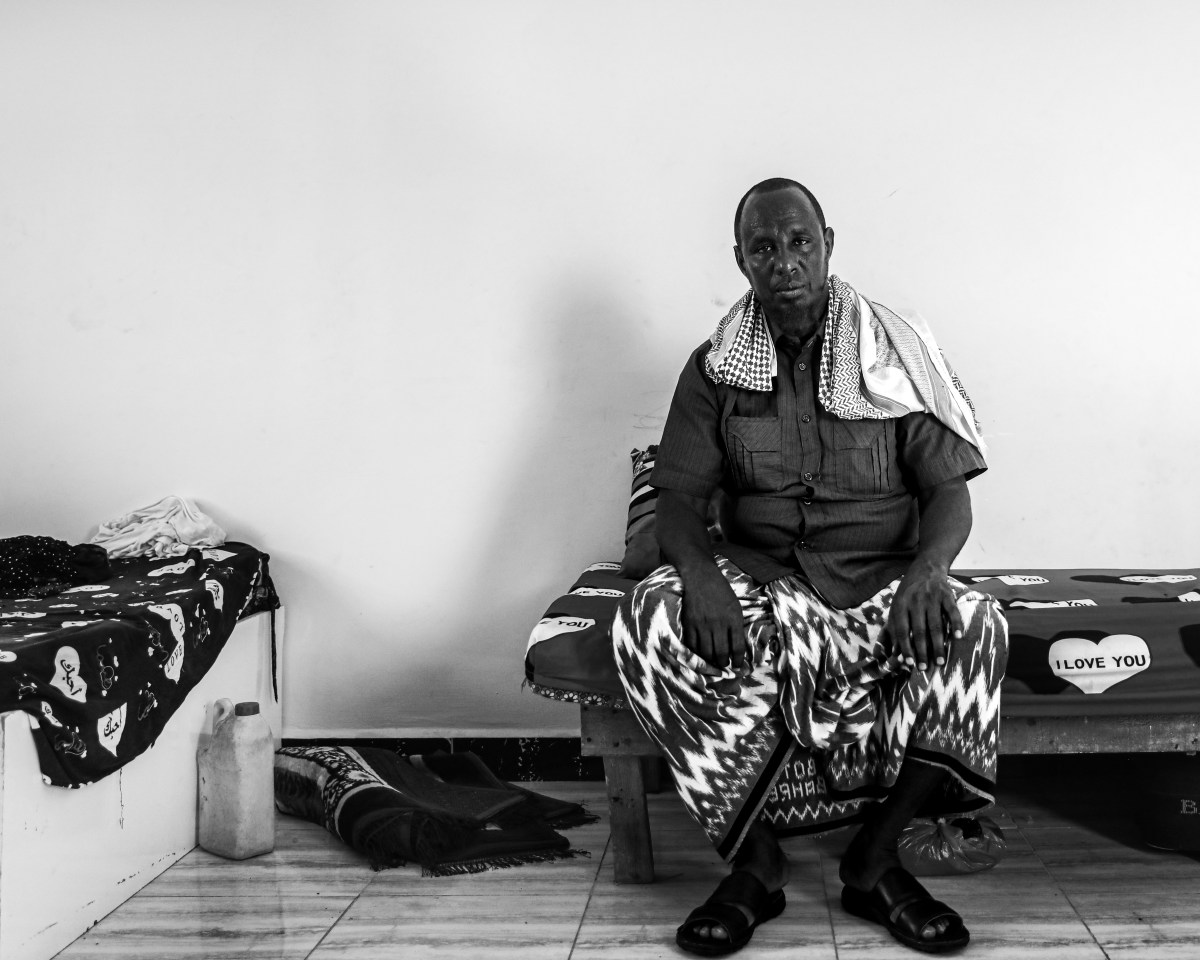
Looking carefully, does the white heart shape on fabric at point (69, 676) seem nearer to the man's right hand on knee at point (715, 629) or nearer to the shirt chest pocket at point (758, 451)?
the man's right hand on knee at point (715, 629)

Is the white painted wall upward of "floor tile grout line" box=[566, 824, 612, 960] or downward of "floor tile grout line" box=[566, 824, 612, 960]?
upward

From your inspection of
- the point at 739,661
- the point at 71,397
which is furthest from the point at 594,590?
the point at 71,397

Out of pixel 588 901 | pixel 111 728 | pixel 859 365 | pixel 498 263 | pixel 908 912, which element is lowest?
pixel 588 901

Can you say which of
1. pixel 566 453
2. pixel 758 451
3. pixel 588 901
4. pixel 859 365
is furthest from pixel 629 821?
pixel 566 453

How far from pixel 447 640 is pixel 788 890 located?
3.94 ft

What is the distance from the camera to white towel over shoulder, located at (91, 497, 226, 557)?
2.84 metres

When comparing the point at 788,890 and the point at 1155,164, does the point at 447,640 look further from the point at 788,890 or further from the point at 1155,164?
the point at 1155,164

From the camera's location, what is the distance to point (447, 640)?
298cm

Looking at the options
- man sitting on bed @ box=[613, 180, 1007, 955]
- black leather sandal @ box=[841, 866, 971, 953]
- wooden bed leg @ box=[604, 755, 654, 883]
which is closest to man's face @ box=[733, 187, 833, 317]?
man sitting on bed @ box=[613, 180, 1007, 955]

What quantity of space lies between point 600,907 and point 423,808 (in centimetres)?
51

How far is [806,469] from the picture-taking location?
85.2 inches

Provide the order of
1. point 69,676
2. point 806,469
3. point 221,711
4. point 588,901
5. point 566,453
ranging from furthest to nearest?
point 566,453 → point 221,711 → point 806,469 → point 588,901 → point 69,676

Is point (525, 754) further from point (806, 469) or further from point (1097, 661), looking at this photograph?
point (1097, 661)

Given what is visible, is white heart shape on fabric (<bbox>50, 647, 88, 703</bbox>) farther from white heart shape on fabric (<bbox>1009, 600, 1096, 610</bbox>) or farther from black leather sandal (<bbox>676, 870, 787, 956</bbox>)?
white heart shape on fabric (<bbox>1009, 600, 1096, 610</bbox>)
